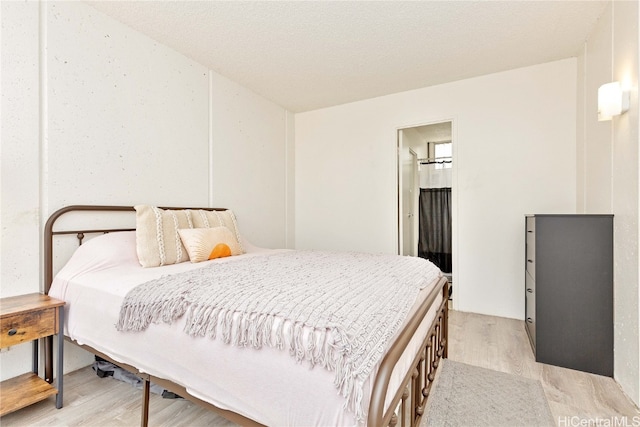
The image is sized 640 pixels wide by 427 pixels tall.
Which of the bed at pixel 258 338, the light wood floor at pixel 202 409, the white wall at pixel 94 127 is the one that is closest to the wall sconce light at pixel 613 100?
the bed at pixel 258 338

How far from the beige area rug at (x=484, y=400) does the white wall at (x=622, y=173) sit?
1.89 ft

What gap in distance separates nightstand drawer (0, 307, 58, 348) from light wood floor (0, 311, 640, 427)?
436mm

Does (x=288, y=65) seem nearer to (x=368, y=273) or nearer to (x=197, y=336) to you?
(x=368, y=273)

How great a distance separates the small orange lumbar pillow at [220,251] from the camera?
2.35 m

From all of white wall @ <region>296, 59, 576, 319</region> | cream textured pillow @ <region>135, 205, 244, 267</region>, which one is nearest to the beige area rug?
white wall @ <region>296, 59, 576, 319</region>

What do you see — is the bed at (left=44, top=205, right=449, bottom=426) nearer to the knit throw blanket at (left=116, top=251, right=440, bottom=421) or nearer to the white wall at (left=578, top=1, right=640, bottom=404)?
the knit throw blanket at (left=116, top=251, right=440, bottom=421)

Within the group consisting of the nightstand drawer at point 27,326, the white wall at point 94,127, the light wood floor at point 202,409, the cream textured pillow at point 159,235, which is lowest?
the light wood floor at point 202,409

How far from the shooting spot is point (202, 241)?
230cm

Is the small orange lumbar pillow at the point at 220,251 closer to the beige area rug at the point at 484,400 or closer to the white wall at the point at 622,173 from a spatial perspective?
the beige area rug at the point at 484,400

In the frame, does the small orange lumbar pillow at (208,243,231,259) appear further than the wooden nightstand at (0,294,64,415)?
Yes

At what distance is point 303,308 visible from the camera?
3.57ft

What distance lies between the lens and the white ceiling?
2215 mm

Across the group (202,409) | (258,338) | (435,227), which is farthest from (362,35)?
(435,227)

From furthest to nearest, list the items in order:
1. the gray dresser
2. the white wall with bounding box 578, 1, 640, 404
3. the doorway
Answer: the doorway → the gray dresser → the white wall with bounding box 578, 1, 640, 404
